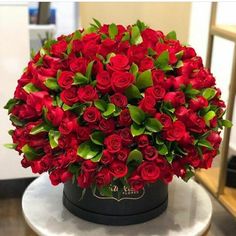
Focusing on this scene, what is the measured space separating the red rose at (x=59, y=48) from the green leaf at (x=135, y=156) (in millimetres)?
283

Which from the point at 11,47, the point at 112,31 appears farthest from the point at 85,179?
the point at 11,47

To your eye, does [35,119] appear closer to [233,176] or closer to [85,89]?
[85,89]

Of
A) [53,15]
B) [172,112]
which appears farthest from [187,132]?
[53,15]

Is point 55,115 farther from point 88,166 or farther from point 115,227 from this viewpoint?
point 115,227

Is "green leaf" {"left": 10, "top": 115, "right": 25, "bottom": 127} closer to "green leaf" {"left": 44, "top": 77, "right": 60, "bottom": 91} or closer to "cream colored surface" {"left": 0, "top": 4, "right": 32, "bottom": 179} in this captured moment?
"green leaf" {"left": 44, "top": 77, "right": 60, "bottom": 91}

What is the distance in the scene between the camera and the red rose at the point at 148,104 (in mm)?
781

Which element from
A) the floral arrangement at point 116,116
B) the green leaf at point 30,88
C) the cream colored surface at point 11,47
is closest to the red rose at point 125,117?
the floral arrangement at point 116,116

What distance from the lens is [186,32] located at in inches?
104

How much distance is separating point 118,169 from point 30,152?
0.20 meters

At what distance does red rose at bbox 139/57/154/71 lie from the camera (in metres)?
0.82

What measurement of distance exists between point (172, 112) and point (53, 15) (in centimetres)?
215

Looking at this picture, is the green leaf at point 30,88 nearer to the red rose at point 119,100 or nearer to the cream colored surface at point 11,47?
the red rose at point 119,100

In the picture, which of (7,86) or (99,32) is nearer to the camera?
(99,32)

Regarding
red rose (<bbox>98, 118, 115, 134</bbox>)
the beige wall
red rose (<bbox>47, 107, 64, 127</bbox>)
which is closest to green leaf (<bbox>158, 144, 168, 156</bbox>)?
red rose (<bbox>98, 118, 115, 134</bbox>)
